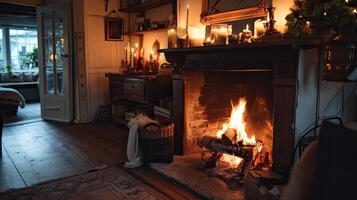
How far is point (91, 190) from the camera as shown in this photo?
96.7 inches

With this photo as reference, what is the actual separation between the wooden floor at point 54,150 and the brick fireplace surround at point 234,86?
34.7 inches

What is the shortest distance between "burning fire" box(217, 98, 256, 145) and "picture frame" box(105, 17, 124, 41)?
2920 millimetres

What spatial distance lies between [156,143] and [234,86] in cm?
106

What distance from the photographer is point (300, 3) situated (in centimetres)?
201

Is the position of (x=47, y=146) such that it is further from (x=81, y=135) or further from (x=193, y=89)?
(x=193, y=89)

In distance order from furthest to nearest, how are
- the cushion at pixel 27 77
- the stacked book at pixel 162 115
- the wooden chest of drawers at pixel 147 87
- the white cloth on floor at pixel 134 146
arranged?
the cushion at pixel 27 77 < the wooden chest of drawers at pixel 147 87 < the stacked book at pixel 162 115 < the white cloth on floor at pixel 134 146

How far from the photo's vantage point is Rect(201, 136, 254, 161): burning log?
2.58 metres

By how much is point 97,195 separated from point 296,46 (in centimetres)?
184

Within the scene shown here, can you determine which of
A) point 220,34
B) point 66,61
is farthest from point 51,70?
point 220,34

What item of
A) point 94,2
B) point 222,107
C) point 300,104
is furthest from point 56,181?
point 94,2

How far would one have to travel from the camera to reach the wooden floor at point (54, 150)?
282 cm

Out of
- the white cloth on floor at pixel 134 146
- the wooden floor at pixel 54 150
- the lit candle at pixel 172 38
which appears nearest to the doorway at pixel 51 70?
the wooden floor at pixel 54 150

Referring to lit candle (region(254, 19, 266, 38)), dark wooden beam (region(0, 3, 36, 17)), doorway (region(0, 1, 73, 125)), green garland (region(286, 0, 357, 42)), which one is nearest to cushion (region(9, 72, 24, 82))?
dark wooden beam (region(0, 3, 36, 17))

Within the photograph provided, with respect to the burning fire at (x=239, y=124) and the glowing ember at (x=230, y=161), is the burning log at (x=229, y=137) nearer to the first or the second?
the burning fire at (x=239, y=124)
